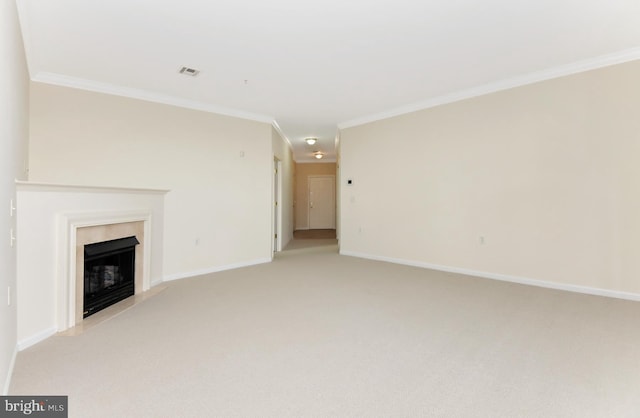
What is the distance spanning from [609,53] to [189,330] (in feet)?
16.9

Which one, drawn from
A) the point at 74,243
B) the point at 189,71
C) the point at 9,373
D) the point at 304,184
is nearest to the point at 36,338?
the point at 9,373

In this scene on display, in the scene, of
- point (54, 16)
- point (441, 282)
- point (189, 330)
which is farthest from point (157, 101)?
point (441, 282)

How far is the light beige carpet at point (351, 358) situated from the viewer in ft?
5.70

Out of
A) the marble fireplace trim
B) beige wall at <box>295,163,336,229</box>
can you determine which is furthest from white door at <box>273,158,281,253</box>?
beige wall at <box>295,163,336,229</box>

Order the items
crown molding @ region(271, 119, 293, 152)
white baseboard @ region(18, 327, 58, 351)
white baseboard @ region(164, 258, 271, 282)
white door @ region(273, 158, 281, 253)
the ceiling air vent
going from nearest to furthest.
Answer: white baseboard @ region(18, 327, 58, 351) → the ceiling air vent → white baseboard @ region(164, 258, 271, 282) → crown molding @ region(271, 119, 293, 152) → white door @ region(273, 158, 281, 253)

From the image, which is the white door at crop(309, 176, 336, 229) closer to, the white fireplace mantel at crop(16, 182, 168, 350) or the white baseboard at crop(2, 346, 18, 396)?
the white fireplace mantel at crop(16, 182, 168, 350)

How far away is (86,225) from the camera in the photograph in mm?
3023

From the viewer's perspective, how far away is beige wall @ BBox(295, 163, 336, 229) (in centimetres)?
1151

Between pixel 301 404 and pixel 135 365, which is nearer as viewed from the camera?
pixel 301 404

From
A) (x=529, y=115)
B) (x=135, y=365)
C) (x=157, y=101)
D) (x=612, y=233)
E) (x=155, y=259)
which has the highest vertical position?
(x=157, y=101)

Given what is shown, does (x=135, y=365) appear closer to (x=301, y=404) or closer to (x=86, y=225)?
(x=301, y=404)

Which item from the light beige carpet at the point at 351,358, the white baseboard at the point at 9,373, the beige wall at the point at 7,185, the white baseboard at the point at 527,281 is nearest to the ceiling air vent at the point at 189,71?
the beige wall at the point at 7,185

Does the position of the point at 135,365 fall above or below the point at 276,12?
Result: below

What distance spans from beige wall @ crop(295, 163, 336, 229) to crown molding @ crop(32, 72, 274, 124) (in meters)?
5.93
